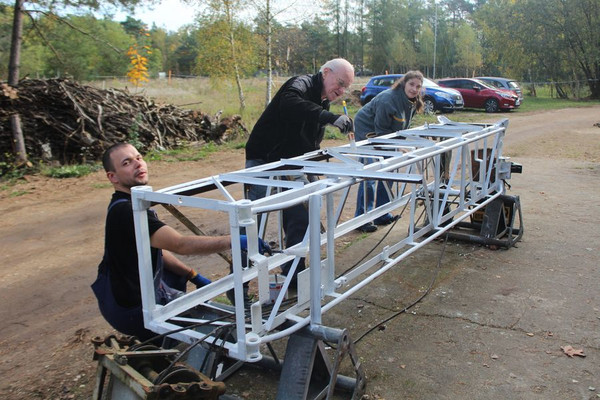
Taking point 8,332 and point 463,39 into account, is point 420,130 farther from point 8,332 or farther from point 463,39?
point 463,39

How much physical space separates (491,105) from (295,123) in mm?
20393

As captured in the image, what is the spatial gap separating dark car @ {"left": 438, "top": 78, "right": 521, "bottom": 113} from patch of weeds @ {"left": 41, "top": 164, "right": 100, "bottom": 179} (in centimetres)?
1751

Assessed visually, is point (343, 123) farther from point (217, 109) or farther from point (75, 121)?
point (217, 109)

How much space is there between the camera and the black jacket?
433 centimetres

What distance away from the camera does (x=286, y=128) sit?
174 inches

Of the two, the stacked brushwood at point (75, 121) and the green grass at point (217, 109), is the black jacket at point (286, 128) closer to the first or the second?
the green grass at point (217, 109)

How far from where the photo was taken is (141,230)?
2576 mm

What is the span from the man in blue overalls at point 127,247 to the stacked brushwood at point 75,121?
8.08 meters

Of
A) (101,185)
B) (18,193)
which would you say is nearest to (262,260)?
(101,185)

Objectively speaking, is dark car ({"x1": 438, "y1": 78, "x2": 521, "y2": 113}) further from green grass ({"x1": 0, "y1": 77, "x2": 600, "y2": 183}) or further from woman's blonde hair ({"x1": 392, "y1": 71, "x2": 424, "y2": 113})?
woman's blonde hair ({"x1": 392, "y1": 71, "x2": 424, "y2": 113})

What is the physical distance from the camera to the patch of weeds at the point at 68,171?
976 centimetres

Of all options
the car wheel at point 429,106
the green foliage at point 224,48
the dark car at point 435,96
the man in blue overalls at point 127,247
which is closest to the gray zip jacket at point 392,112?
the man in blue overalls at point 127,247

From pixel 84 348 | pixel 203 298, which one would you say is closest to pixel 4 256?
pixel 84 348

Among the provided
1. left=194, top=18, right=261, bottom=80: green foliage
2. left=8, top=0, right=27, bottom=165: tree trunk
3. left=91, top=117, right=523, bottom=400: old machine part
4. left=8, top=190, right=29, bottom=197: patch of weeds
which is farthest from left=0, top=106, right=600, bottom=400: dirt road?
left=194, top=18, right=261, bottom=80: green foliage
